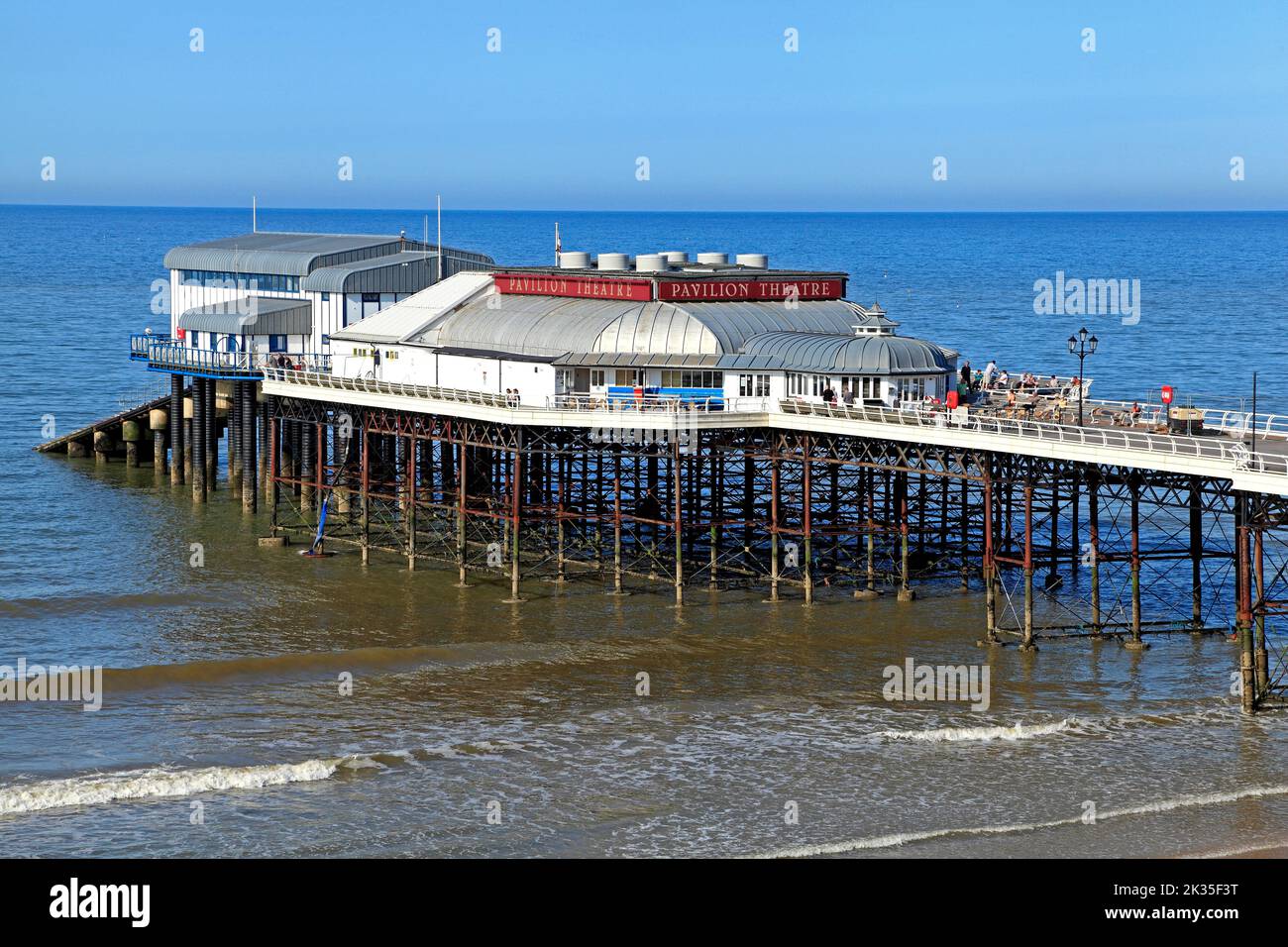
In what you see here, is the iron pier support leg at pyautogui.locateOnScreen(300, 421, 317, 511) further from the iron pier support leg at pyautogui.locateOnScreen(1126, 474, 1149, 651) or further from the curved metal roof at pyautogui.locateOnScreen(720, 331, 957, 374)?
the iron pier support leg at pyautogui.locateOnScreen(1126, 474, 1149, 651)

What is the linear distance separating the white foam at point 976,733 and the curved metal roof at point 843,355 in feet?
49.2

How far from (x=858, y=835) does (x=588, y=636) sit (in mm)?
18283

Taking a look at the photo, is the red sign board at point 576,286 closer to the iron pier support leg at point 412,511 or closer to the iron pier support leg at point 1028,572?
the iron pier support leg at point 412,511

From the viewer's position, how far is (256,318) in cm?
8194

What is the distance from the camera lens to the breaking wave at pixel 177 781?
142ft

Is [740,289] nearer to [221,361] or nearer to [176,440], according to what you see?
[221,361]

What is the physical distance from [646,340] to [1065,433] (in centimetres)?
1588

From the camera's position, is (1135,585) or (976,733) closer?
(976,733)

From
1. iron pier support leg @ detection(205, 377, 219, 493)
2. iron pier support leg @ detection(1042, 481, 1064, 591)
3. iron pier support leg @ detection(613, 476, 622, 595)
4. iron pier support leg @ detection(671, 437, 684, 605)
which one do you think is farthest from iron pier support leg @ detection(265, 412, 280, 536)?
iron pier support leg @ detection(1042, 481, 1064, 591)

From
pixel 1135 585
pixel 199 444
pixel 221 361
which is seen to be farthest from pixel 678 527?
pixel 199 444

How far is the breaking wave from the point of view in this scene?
43375mm

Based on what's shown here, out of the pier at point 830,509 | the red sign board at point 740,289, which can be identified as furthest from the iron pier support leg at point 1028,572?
the red sign board at point 740,289
